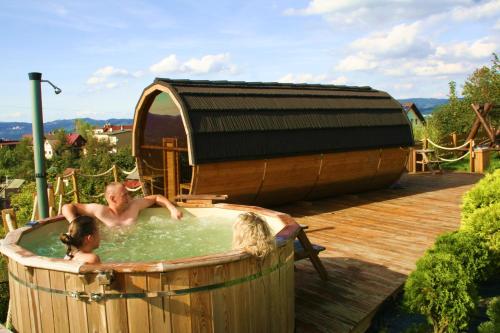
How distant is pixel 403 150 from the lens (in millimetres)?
10570

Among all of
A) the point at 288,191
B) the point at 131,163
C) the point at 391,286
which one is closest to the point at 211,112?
the point at 288,191

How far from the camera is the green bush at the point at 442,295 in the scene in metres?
3.87

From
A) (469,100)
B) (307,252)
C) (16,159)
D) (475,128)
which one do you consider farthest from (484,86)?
(16,159)

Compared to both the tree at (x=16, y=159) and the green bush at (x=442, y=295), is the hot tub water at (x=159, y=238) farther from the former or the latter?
the tree at (x=16, y=159)

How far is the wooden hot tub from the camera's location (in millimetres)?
2803

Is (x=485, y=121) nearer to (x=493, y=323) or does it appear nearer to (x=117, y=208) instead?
(x=493, y=323)

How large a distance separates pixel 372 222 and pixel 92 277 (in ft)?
19.5

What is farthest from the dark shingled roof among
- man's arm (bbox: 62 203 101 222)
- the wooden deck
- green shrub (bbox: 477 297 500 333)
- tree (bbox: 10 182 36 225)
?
tree (bbox: 10 182 36 225)

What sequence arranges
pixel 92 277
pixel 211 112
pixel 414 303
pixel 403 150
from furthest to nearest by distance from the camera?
1. pixel 403 150
2. pixel 211 112
3. pixel 414 303
4. pixel 92 277

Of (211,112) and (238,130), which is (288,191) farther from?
(211,112)

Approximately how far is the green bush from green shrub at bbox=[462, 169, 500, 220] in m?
1.66

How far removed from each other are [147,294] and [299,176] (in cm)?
621

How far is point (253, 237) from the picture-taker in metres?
3.15

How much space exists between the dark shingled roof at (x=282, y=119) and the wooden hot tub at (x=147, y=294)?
4229mm
